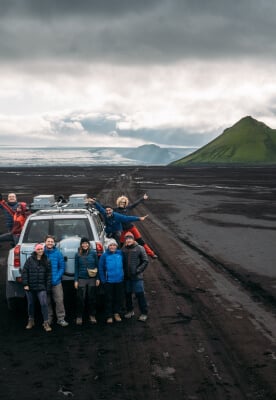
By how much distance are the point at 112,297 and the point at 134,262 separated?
82 cm

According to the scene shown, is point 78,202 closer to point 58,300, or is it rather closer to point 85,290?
point 85,290

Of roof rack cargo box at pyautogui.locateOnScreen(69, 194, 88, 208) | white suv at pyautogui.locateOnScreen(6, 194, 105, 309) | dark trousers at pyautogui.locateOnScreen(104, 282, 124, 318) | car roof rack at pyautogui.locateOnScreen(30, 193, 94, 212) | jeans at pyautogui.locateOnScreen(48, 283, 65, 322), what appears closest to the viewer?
jeans at pyautogui.locateOnScreen(48, 283, 65, 322)

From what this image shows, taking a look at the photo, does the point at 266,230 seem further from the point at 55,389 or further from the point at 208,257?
the point at 55,389

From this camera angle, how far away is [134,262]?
349 inches

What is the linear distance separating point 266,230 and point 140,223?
632 centimetres

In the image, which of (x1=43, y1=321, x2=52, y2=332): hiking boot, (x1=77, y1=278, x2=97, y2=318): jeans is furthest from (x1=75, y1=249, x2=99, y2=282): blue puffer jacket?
(x1=43, y1=321, x2=52, y2=332): hiking boot

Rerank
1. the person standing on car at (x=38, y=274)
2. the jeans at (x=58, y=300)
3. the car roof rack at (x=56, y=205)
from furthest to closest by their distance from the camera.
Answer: the car roof rack at (x=56, y=205) → the jeans at (x=58, y=300) → the person standing on car at (x=38, y=274)

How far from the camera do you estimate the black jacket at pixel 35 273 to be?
8242 mm

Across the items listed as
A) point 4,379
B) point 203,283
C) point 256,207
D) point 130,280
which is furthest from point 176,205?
point 4,379

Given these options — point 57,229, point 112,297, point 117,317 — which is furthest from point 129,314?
point 57,229

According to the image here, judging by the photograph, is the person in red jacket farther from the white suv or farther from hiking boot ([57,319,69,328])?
hiking boot ([57,319,69,328])

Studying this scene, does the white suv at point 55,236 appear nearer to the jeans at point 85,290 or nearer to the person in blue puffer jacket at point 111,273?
the jeans at point 85,290

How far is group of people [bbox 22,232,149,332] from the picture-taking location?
8.28 meters

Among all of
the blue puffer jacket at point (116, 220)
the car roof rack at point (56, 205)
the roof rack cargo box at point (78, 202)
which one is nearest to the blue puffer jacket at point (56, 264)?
the car roof rack at point (56, 205)
